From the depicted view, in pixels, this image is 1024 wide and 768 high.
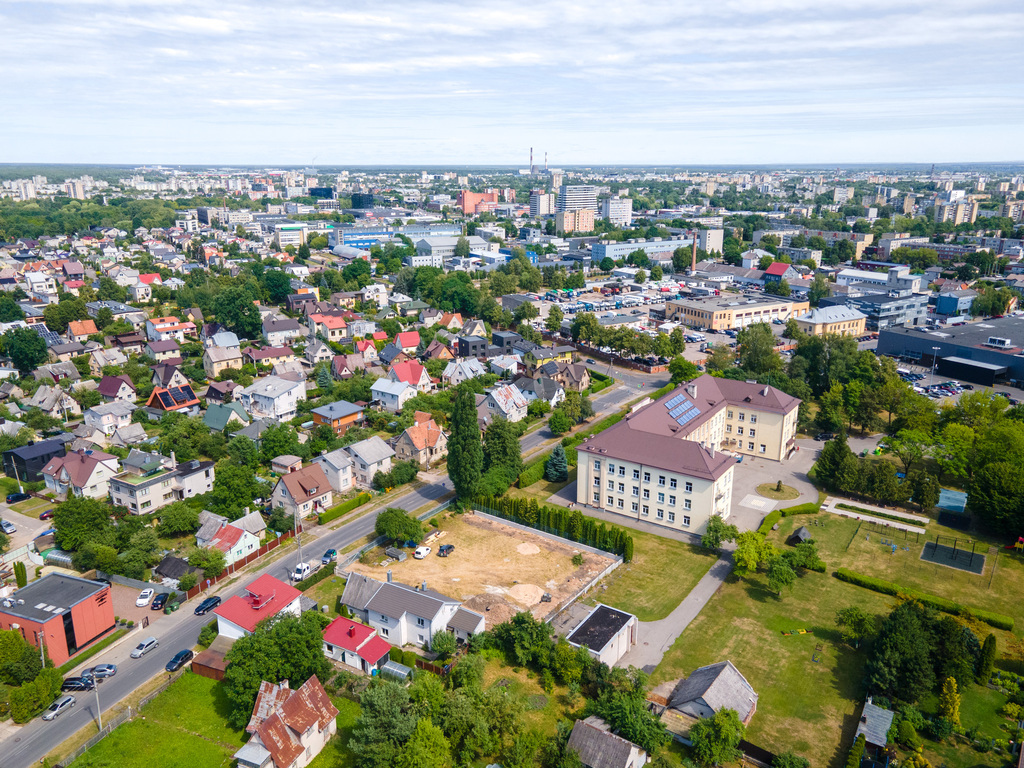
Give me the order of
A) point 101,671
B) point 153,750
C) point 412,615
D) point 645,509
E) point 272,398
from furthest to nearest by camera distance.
A: point 272,398 → point 645,509 → point 412,615 → point 101,671 → point 153,750

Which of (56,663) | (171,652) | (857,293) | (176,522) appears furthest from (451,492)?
(857,293)

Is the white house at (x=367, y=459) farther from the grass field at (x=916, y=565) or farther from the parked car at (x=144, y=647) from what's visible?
the grass field at (x=916, y=565)

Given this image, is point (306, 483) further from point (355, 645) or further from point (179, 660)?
point (355, 645)

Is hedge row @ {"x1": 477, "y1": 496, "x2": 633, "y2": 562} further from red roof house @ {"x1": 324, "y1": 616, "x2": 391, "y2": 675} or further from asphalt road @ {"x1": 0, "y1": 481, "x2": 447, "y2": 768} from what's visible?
red roof house @ {"x1": 324, "y1": 616, "x2": 391, "y2": 675}

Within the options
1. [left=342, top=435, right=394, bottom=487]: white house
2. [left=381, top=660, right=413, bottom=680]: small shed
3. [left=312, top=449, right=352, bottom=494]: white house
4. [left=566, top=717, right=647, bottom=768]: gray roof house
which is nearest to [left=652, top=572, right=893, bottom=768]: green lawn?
[left=566, top=717, right=647, bottom=768]: gray roof house

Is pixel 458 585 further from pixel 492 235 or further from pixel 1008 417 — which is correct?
pixel 492 235

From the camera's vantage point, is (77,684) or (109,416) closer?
(77,684)

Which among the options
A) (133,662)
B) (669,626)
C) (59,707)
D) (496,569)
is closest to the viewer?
(59,707)

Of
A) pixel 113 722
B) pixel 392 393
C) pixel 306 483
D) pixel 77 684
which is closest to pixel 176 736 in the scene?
pixel 113 722
